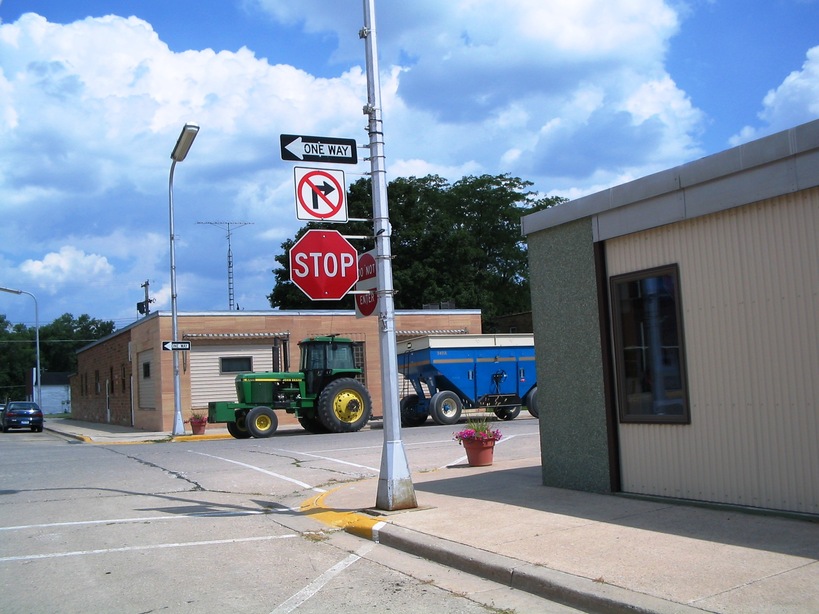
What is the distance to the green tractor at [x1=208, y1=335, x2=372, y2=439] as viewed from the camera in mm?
23094

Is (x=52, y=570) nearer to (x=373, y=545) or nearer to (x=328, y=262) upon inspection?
(x=373, y=545)

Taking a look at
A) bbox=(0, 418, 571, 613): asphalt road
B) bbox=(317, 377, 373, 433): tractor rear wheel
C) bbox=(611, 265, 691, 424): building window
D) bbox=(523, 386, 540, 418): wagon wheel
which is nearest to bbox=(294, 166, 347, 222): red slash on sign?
bbox=(611, 265, 691, 424): building window

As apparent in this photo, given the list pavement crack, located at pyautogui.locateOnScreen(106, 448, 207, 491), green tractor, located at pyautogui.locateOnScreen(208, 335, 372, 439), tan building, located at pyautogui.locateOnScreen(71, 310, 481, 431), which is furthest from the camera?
tan building, located at pyautogui.locateOnScreen(71, 310, 481, 431)

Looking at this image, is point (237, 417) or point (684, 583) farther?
point (237, 417)

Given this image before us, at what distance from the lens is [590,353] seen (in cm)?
932

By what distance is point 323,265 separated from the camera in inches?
364

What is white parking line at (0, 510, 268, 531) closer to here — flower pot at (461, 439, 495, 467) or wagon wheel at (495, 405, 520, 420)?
flower pot at (461, 439, 495, 467)

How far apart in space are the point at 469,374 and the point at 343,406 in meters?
4.50

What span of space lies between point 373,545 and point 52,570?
2.97m

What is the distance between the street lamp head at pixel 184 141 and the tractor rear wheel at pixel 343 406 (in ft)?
25.5

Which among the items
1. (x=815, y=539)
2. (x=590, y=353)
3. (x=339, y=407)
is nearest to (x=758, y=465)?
(x=815, y=539)

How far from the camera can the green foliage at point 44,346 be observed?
102 m

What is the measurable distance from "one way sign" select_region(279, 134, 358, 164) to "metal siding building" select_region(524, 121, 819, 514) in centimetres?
263

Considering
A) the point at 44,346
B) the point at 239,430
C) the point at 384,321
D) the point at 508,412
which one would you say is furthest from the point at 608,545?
the point at 44,346
